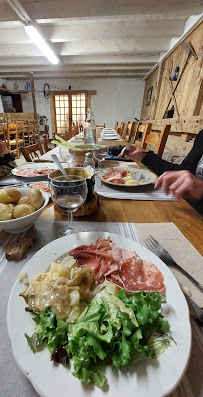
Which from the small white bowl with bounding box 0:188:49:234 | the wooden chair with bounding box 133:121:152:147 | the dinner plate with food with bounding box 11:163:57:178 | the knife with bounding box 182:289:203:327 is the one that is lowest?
the knife with bounding box 182:289:203:327

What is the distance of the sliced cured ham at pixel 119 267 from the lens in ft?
1.13

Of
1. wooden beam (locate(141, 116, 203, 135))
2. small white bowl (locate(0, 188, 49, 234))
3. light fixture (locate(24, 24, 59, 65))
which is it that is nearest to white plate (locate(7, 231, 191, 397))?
small white bowl (locate(0, 188, 49, 234))

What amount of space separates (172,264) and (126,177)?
1.84 ft

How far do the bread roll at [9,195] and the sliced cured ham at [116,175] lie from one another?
422 mm

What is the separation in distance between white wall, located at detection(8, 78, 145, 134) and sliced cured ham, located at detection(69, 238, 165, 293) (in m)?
8.67

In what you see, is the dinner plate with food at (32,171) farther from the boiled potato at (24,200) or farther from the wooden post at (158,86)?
the wooden post at (158,86)

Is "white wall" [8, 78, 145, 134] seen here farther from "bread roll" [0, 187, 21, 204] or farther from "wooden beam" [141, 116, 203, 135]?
"bread roll" [0, 187, 21, 204]

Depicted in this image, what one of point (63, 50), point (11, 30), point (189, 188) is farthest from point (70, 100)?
point (189, 188)

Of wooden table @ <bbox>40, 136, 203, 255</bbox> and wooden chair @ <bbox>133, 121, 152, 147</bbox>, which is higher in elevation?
wooden chair @ <bbox>133, 121, 152, 147</bbox>

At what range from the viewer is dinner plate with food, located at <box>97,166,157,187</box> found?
2.72 feet

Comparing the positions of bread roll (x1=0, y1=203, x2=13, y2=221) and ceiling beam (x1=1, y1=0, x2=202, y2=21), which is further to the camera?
ceiling beam (x1=1, y1=0, x2=202, y2=21)

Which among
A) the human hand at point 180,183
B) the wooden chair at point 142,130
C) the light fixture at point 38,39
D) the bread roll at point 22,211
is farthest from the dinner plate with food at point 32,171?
the light fixture at point 38,39

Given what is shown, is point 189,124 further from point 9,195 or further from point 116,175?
point 9,195

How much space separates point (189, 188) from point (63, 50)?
554cm
